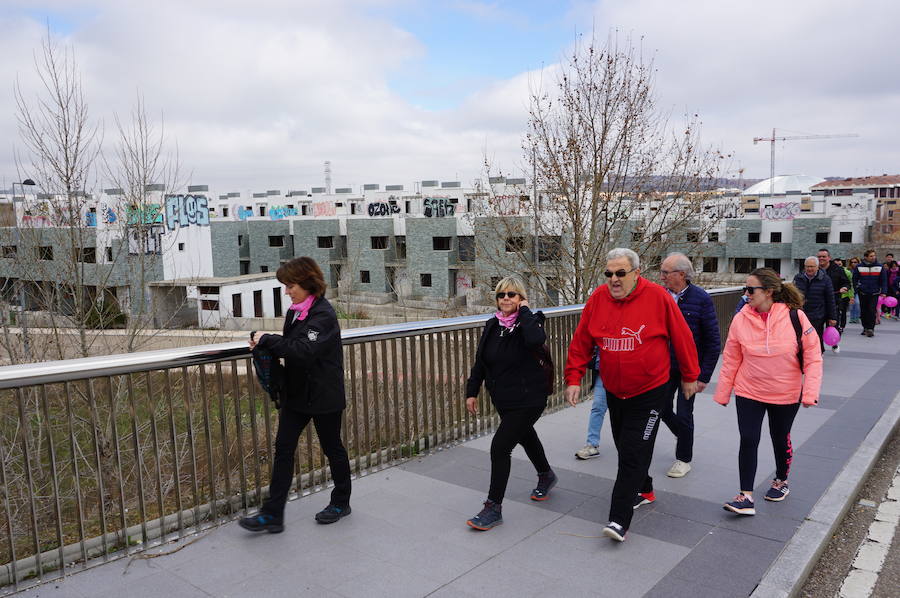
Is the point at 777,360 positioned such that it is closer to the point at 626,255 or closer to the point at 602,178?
the point at 626,255

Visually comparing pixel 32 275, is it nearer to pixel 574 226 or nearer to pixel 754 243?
pixel 574 226

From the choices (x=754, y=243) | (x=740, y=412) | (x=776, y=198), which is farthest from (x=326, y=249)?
(x=740, y=412)

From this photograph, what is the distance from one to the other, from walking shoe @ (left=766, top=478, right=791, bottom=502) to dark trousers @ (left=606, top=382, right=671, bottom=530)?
1.24 metres

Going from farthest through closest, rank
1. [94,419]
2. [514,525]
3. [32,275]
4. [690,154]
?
[690,154] < [32,275] < [514,525] < [94,419]

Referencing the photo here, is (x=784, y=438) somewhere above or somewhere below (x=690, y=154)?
below

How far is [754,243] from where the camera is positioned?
56.2 m

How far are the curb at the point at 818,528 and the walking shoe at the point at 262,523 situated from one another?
2.69 m

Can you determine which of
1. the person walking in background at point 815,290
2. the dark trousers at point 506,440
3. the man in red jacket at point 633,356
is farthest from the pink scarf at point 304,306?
the person walking in background at point 815,290

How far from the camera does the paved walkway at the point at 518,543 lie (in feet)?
11.2

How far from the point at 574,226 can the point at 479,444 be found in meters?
8.51

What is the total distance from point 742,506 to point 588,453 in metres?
1.48

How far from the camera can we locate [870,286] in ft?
42.6

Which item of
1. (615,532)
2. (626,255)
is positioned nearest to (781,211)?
(626,255)

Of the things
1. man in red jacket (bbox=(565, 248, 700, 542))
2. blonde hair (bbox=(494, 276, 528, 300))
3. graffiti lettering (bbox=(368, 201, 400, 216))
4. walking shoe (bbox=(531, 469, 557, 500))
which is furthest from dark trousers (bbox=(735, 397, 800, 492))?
graffiti lettering (bbox=(368, 201, 400, 216))
